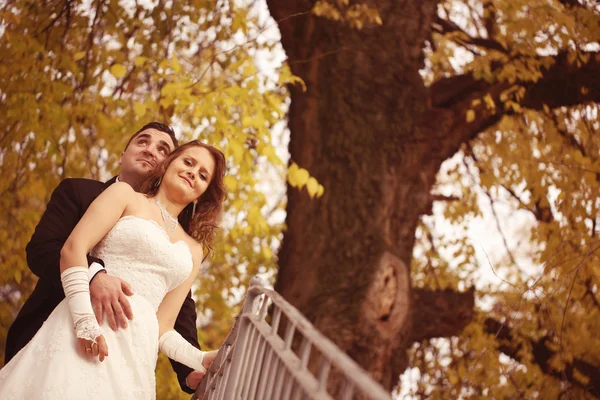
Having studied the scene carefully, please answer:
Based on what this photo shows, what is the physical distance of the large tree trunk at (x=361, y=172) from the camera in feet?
14.6

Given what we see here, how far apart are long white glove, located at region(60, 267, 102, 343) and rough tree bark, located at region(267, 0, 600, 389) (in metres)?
2.27

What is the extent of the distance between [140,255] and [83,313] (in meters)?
0.35

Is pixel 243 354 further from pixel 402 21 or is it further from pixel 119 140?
pixel 402 21

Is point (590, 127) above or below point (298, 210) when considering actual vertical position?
above

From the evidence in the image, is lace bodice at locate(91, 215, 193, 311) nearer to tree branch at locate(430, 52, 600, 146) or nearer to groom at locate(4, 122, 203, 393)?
groom at locate(4, 122, 203, 393)

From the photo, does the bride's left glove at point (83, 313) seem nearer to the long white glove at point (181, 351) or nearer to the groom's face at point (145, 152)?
the long white glove at point (181, 351)

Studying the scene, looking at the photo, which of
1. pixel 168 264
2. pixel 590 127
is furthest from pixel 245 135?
pixel 590 127

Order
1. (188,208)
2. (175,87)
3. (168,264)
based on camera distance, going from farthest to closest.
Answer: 1. (175,87)
2. (188,208)
3. (168,264)

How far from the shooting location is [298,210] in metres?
4.79

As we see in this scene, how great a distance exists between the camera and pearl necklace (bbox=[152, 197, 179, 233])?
2680mm

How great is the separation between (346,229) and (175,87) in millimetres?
1465

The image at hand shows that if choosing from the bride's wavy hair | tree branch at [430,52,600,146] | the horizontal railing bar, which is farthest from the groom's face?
tree branch at [430,52,600,146]

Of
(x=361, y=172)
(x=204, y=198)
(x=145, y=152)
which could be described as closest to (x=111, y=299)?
(x=204, y=198)

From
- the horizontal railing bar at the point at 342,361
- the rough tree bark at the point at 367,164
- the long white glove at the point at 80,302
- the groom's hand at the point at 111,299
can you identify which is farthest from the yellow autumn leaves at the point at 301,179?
the horizontal railing bar at the point at 342,361
